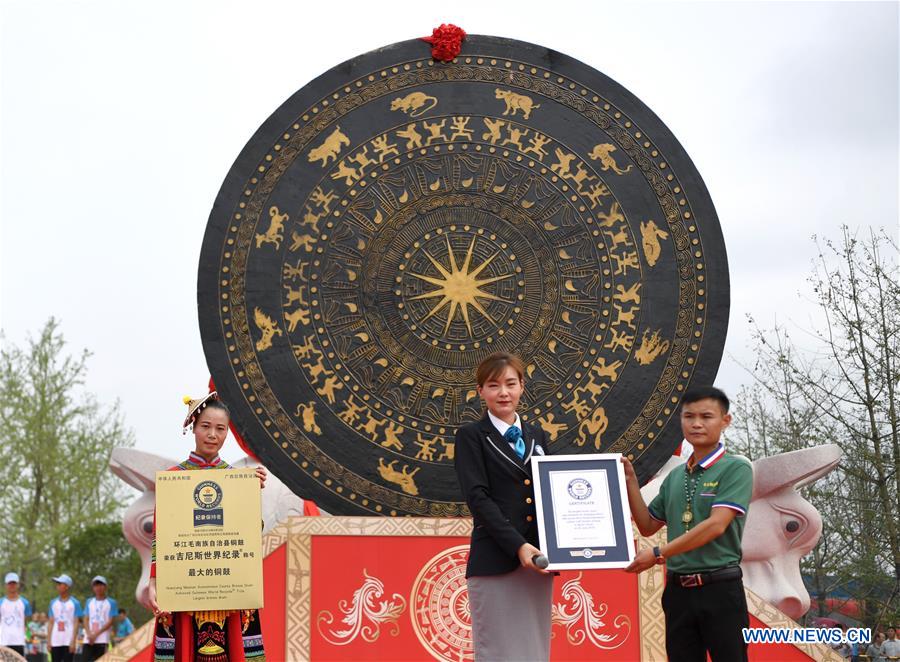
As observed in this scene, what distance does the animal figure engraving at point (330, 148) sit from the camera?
21.3 ft

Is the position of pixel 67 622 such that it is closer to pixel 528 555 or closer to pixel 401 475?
pixel 401 475

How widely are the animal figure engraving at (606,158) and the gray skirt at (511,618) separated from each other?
3.69m

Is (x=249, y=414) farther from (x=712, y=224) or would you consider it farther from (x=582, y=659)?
(x=712, y=224)

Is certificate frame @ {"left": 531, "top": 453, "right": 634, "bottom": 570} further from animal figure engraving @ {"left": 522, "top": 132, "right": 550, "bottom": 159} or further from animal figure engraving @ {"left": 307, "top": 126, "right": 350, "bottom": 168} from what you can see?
animal figure engraving @ {"left": 307, "top": 126, "right": 350, "bottom": 168}

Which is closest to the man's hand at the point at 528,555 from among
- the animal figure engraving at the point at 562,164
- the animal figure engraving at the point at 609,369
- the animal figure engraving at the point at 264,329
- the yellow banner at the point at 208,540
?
the yellow banner at the point at 208,540

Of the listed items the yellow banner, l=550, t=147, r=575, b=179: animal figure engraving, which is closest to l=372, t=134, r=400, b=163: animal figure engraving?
l=550, t=147, r=575, b=179: animal figure engraving

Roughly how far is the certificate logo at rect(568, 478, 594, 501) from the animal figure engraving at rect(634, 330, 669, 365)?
122 inches

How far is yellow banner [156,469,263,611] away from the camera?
3699mm

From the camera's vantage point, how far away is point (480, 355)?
635cm

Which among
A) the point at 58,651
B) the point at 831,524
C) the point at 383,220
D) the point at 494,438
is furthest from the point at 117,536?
the point at 494,438

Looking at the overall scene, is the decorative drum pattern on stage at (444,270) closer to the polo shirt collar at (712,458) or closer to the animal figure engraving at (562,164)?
the animal figure engraving at (562,164)

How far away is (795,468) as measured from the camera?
6.26 meters

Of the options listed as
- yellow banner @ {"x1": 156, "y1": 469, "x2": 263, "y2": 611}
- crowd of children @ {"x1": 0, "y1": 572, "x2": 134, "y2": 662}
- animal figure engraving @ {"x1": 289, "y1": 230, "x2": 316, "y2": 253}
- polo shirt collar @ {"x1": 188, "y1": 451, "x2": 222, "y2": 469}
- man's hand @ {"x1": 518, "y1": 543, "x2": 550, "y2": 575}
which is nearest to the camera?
man's hand @ {"x1": 518, "y1": 543, "x2": 550, "y2": 575}

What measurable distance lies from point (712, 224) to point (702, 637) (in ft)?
11.6
